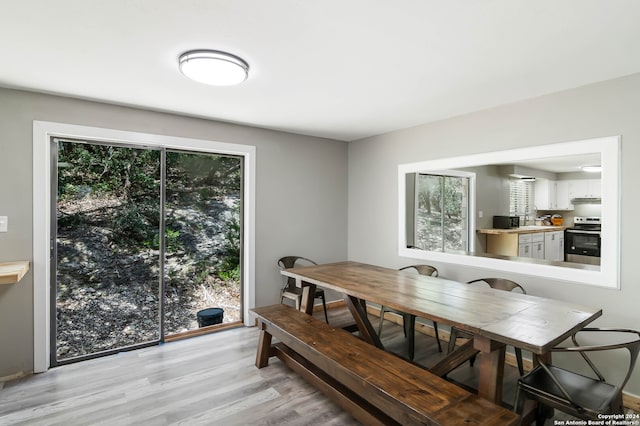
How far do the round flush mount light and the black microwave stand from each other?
2820 mm

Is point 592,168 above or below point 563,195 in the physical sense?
above

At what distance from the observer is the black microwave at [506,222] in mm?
3305

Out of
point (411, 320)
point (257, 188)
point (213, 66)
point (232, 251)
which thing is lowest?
point (411, 320)

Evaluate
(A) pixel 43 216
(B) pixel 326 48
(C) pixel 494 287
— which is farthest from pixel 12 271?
(C) pixel 494 287

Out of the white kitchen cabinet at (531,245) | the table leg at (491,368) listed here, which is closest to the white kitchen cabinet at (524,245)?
the white kitchen cabinet at (531,245)

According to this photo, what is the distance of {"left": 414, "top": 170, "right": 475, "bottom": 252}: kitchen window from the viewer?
3654 millimetres

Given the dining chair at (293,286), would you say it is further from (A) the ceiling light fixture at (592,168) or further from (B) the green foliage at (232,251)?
(A) the ceiling light fixture at (592,168)

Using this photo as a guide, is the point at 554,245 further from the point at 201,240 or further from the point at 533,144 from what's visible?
the point at 201,240

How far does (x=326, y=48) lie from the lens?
199 centimetres

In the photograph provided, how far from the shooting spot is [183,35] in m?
1.82

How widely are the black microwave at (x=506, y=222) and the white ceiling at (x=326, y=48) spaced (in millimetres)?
1178

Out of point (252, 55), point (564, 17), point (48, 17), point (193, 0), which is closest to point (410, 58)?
point (564, 17)

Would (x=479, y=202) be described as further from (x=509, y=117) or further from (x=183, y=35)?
(x=183, y=35)

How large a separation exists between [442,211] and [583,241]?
1470 millimetres
